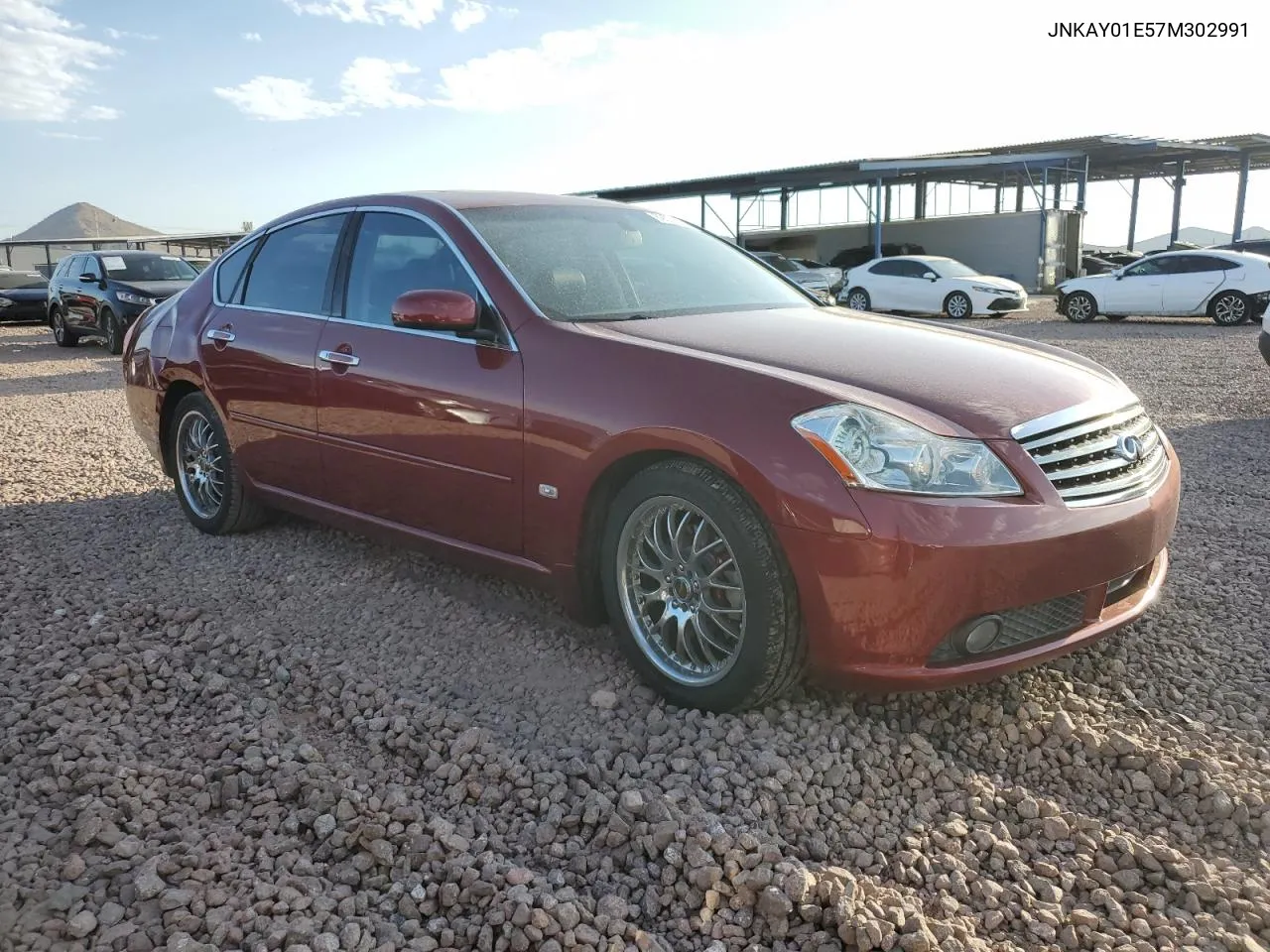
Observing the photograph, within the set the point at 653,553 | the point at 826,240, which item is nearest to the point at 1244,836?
the point at 653,553

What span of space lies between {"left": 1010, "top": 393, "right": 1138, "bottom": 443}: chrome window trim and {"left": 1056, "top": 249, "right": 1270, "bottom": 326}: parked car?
15920 mm

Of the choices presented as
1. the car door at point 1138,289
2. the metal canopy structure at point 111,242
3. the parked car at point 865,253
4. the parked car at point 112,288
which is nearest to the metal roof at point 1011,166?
the parked car at point 865,253

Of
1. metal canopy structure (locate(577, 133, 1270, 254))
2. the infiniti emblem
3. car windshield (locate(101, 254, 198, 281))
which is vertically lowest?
the infiniti emblem

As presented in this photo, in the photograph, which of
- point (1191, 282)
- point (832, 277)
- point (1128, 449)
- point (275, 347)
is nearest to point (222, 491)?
point (275, 347)

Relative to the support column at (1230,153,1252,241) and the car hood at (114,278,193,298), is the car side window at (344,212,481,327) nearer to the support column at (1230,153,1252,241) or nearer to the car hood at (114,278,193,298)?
the car hood at (114,278,193,298)

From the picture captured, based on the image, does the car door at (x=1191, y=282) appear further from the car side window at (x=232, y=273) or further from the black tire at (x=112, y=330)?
the black tire at (x=112, y=330)

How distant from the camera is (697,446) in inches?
113

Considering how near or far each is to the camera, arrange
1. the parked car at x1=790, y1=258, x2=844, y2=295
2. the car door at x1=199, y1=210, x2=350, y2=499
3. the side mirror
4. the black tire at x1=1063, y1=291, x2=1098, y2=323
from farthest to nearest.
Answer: the parked car at x1=790, y1=258, x2=844, y2=295
the black tire at x1=1063, y1=291, x2=1098, y2=323
the car door at x1=199, y1=210, x2=350, y2=499
the side mirror

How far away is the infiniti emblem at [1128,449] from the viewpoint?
9.95 ft

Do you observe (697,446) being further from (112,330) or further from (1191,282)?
(1191,282)

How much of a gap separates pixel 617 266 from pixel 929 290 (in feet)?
56.5

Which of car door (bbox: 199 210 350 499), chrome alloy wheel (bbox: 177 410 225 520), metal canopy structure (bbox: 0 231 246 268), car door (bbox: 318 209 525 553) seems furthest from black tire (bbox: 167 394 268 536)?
metal canopy structure (bbox: 0 231 246 268)

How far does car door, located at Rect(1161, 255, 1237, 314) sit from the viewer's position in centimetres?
1694

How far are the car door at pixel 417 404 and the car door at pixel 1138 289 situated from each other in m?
17.0
